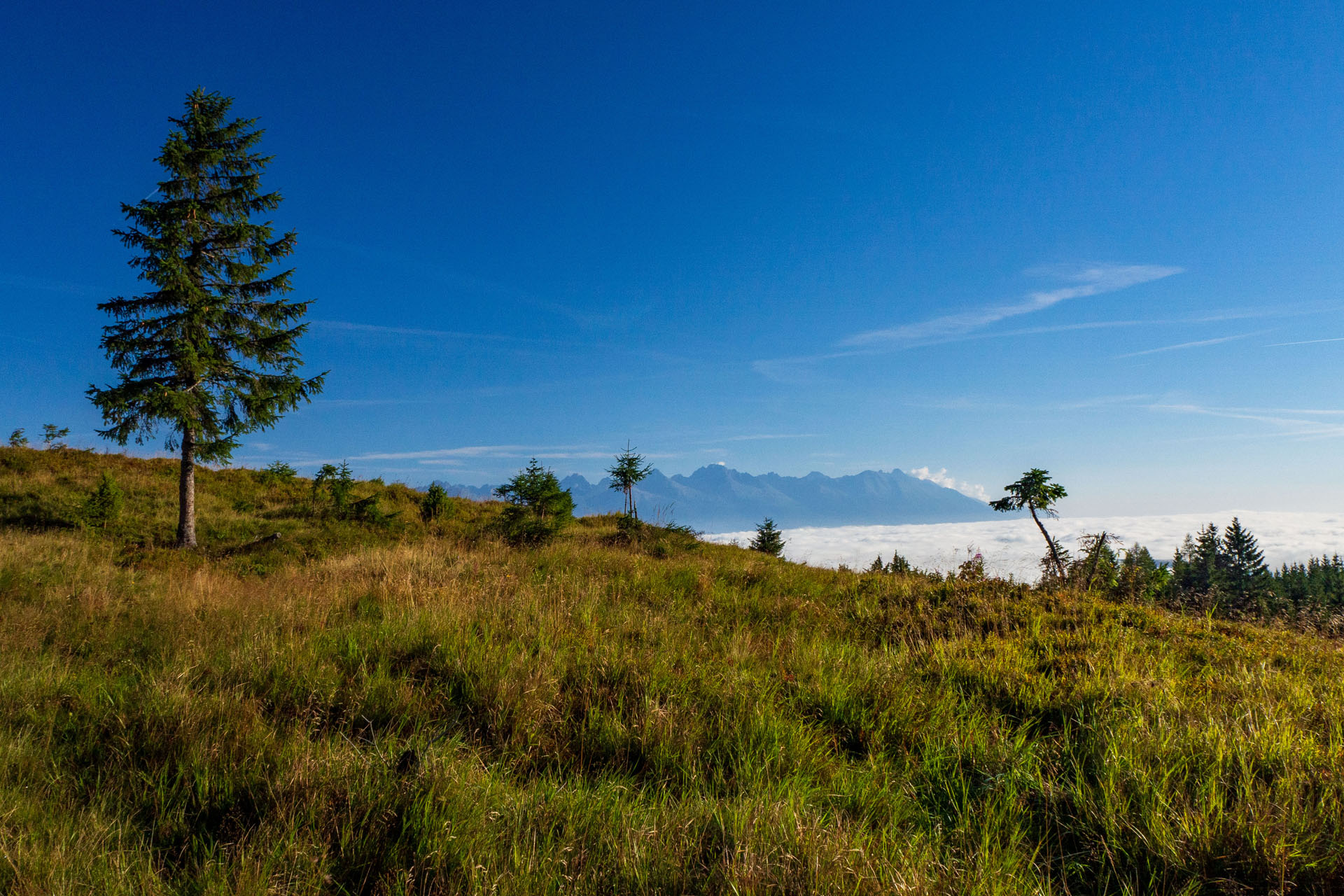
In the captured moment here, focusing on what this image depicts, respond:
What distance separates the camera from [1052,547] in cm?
1427

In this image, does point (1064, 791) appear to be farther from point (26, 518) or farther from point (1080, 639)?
point (26, 518)

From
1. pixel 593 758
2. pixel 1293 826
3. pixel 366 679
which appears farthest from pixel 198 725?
pixel 1293 826

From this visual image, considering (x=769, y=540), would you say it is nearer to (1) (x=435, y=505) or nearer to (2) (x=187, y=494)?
(1) (x=435, y=505)

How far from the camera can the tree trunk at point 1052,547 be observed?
36.4 feet

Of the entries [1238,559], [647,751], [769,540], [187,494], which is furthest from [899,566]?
[1238,559]

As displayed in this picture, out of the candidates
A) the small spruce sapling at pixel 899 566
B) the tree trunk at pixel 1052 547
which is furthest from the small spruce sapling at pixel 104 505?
the tree trunk at pixel 1052 547

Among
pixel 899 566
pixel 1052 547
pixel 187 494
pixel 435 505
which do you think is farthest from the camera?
pixel 435 505

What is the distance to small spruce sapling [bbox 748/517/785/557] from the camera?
86.0 feet

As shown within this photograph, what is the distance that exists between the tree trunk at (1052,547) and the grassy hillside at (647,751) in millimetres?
4497

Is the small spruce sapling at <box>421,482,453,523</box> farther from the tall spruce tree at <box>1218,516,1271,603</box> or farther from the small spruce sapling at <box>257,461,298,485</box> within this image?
the tall spruce tree at <box>1218,516,1271,603</box>

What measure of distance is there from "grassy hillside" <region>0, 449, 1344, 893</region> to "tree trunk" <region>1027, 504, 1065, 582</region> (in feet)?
14.8

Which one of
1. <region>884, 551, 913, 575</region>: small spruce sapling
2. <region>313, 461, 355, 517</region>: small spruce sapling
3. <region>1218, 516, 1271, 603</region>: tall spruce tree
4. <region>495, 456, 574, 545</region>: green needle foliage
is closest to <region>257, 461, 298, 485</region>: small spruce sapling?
<region>313, 461, 355, 517</region>: small spruce sapling

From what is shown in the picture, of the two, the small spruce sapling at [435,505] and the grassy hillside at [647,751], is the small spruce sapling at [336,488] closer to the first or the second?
the small spruce sapling at [435,505]

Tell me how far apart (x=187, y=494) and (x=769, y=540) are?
21.9 m
